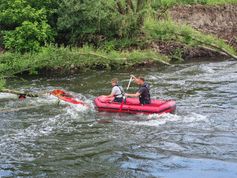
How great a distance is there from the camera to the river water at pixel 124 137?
1058 centimetres

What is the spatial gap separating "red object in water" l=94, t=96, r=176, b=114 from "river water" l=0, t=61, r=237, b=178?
0.22 m

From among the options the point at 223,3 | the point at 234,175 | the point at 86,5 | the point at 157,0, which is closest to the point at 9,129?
the point at 234,175

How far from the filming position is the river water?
10578 millimetres

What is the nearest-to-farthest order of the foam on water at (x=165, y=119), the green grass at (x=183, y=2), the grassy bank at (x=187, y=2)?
the foam on water at (x=165, y=119) → the green grass at (x=183, y=2) → the grassy bank at (x=187, y=2)

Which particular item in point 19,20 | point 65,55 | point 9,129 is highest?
point 19,20

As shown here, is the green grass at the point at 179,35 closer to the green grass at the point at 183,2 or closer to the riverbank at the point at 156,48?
the riverbank at the point at 156,48

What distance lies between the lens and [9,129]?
A: 14.0 meters

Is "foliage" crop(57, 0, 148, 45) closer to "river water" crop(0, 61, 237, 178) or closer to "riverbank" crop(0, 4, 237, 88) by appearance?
"riverbank" crop(0, 4, 237, 88)

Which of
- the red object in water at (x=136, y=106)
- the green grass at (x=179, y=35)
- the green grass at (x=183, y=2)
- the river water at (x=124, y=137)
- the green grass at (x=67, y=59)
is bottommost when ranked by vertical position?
the river water at (x=124, y=137)

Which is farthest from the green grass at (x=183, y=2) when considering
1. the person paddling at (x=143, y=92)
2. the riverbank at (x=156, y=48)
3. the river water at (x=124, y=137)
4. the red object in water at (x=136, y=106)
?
the person paddling at (x=143, y=92)

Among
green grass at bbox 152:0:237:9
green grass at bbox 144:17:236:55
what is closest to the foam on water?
green grass at bbox 144:17:236:55

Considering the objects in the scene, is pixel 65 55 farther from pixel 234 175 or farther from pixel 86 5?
pixel 234 175

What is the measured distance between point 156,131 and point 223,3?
22366 mm

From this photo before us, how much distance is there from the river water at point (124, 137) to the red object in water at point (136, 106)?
22 cm
